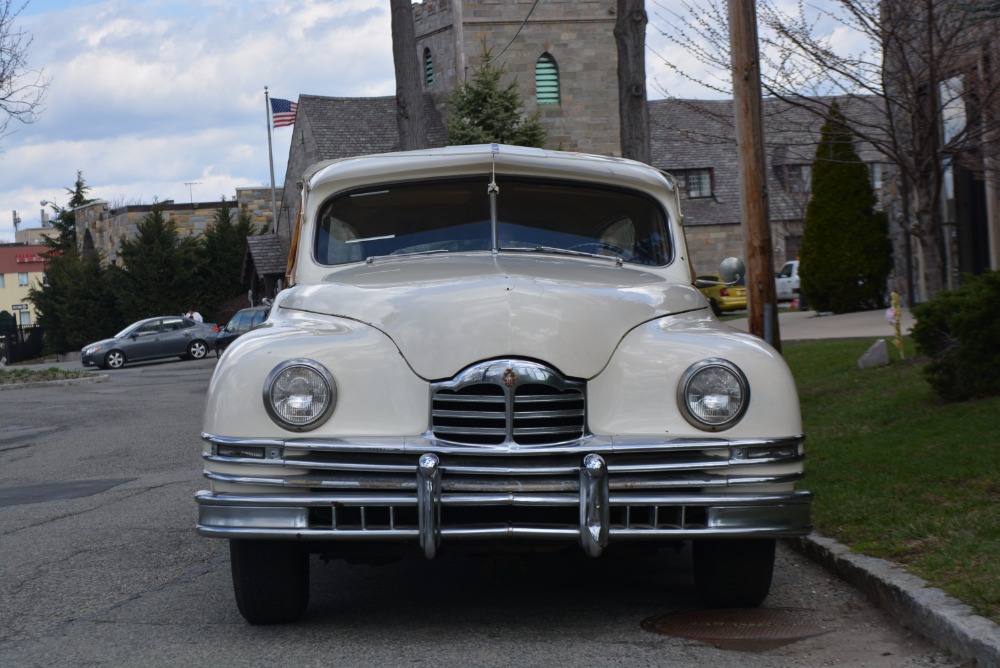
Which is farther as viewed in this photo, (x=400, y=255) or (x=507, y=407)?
(x=400, y=255)

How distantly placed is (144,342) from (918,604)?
3560 cm

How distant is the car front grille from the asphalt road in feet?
2.11

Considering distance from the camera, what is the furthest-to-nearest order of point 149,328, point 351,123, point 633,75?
1. point 351,123
2. point 149,328
3. point 633,75

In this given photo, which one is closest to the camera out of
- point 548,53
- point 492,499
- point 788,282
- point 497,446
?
point 492,499

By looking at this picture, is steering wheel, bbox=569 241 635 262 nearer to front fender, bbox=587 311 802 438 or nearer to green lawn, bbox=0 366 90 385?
front fender, bbox=587 311 802 438

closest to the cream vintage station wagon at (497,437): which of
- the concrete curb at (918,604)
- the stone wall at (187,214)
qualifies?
the concrete curb at (918,604)

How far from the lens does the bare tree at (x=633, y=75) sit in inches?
559

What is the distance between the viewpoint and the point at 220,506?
15.3 ft

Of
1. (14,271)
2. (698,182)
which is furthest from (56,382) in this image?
(14,271)

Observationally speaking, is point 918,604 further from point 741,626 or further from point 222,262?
point 222,262

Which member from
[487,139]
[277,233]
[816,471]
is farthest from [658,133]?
[816,471]

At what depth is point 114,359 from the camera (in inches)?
1469

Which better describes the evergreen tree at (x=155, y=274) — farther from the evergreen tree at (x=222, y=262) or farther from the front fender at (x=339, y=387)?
the front fender at (x=339, y=387)

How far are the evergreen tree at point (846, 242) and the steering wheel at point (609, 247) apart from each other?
1884cm
